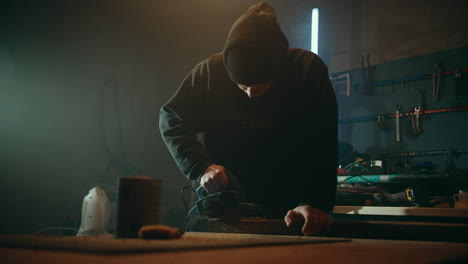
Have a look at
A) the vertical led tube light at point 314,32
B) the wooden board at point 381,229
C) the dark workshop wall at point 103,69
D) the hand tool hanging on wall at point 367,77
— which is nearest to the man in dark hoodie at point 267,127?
the wooden board at point 381,229

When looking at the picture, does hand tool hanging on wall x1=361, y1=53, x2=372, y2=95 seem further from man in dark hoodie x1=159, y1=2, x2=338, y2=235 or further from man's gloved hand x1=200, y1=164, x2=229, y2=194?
man's gloved hand x1=200, y1=164, x2=229, y2=194

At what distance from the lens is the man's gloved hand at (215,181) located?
1354mm

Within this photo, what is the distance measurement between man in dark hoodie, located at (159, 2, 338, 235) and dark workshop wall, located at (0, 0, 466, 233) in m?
1.56

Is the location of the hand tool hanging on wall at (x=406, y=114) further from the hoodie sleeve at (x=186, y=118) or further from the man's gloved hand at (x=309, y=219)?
the man's gloved hand at (x=309, y=219)

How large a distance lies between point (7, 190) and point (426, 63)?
134 inches

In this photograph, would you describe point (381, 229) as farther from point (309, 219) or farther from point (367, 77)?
point (367, 77)

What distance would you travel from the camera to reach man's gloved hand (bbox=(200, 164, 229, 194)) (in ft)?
4.44

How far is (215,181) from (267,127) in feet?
1.37

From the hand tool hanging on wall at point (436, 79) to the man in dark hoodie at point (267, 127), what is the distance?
6.10 feet

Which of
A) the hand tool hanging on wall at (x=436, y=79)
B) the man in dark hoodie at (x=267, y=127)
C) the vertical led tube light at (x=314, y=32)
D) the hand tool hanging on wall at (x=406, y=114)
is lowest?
the man in dark hoodie at (x=267, y=127)

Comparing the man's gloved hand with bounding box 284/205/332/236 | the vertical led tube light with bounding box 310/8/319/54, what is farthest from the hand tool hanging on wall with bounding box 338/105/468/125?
the man's gloved hand with bounding box 284/205/332/236

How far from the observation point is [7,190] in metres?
2.59

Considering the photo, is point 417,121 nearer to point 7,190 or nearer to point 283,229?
point 283,229

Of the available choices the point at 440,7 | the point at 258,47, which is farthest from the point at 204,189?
the point at 440,7
